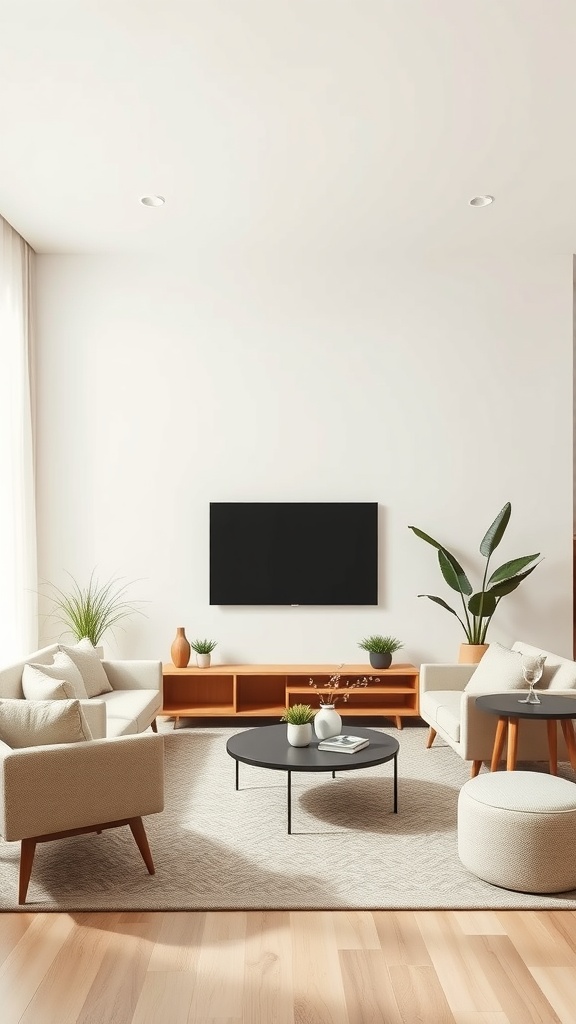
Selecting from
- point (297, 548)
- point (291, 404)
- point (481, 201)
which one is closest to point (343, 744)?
point (297, 548)

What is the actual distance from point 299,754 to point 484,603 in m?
2.35

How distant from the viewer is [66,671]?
14.0 ft

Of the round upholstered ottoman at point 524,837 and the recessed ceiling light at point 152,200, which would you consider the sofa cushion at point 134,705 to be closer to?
the round upholstered ottoman at point 524,837

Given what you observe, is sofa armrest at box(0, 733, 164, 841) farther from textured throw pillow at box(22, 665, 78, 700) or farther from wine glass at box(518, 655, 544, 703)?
wine glass at box(518, 655, 544, 703)

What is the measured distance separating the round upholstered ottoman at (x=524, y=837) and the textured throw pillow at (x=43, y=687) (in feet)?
5.42

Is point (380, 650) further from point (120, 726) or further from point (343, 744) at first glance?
point (120, 726)

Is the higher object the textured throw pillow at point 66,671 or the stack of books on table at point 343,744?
the textured throw pillow at point 66,671

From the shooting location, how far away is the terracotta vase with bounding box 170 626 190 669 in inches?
229

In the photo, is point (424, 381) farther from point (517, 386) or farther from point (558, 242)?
point (558, 242)

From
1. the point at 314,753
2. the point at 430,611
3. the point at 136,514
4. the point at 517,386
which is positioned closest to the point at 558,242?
the point at 517,386

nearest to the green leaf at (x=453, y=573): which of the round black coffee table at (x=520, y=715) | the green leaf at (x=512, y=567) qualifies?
the green leaf at (x=512, y=567)

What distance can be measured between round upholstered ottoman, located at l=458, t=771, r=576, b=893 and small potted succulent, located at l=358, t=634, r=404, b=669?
2618mm

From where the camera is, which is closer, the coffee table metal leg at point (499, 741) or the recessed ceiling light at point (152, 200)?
the coffee table metal leg at point (499, 741)

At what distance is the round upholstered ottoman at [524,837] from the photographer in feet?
9.86
